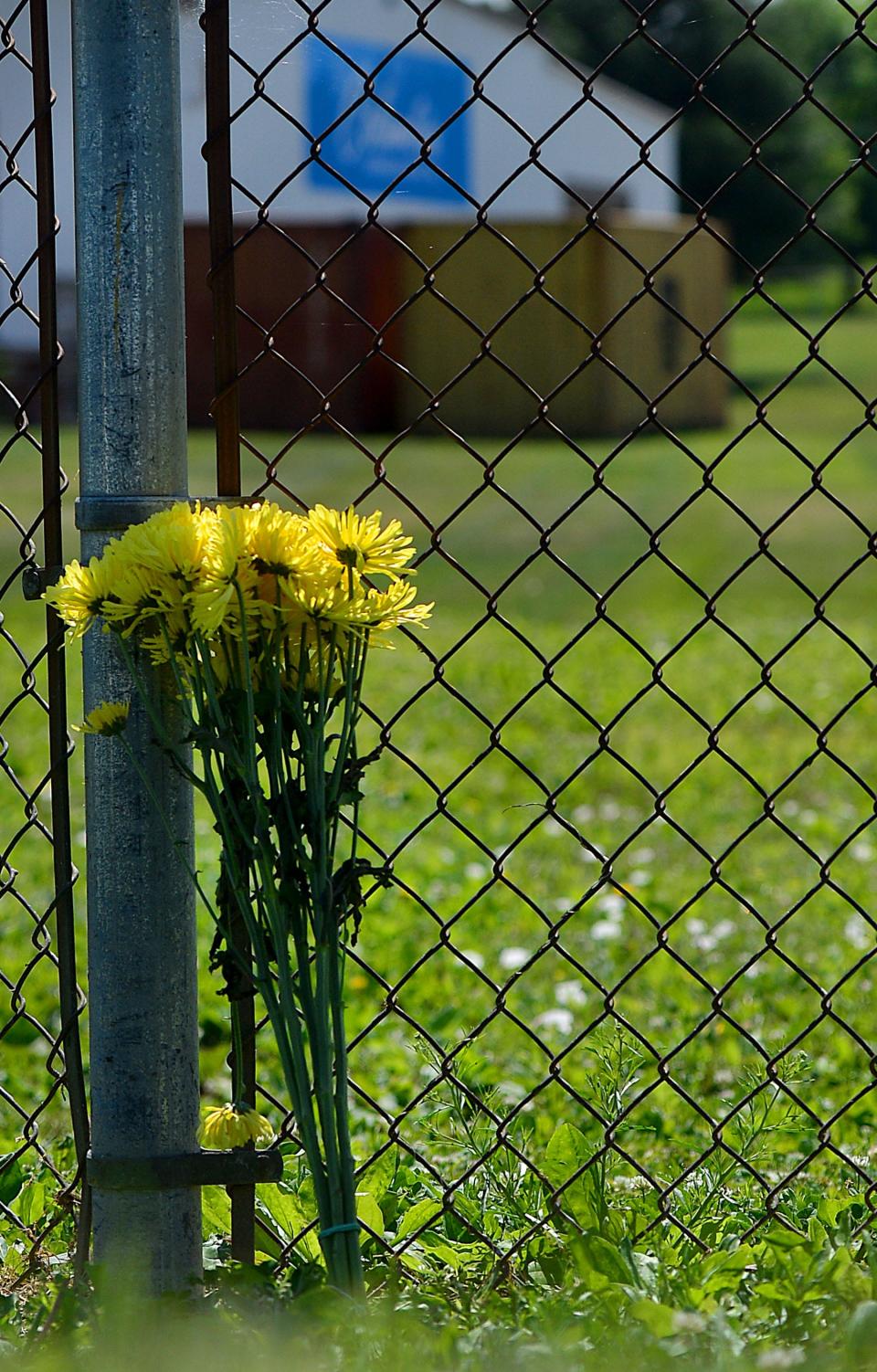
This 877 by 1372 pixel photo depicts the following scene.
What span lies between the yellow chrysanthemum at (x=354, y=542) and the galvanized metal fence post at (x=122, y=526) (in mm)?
206

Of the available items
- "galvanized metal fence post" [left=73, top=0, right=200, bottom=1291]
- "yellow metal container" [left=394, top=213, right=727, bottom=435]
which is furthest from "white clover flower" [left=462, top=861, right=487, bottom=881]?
"galvanized metal fence post" [left=73, top=0, right=200, bottom=1291]

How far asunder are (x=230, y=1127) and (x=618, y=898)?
263 cm

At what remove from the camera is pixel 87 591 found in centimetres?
125

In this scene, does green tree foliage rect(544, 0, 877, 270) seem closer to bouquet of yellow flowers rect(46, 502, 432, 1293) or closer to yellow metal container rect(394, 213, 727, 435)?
yellow metal container rect(394, 213, 727, 435)

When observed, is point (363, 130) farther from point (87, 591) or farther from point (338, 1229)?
point (338, 1229)

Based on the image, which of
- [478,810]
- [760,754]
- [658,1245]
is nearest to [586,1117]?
[658,1245]

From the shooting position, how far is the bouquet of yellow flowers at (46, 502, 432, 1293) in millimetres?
1251

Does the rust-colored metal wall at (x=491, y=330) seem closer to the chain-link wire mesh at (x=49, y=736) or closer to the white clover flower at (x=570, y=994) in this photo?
the chain-link wire mesh at (x=49, y=736)

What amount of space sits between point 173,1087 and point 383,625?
0.50m

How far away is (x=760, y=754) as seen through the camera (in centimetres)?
541

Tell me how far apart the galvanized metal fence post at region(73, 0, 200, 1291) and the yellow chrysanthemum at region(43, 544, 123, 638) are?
125mm

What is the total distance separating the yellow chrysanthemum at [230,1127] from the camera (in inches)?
53.4

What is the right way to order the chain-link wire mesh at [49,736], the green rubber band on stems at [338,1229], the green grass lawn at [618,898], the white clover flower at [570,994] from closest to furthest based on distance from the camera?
1. the green rubber band on stems at [338,1229]
2. the chain-link wire mesh at [49,736]
3. the green grass lawn at [618,898]
4. the white clover flower at [570,994]

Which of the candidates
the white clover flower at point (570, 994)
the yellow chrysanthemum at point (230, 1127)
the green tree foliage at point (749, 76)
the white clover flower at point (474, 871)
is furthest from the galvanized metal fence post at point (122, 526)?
the white clover flower at point (474, 871)
